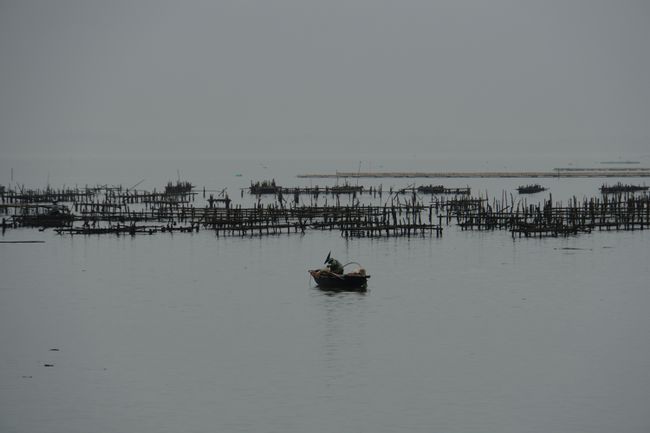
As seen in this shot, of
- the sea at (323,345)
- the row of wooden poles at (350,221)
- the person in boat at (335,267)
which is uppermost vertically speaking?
the row of wooden poles at (350,221)

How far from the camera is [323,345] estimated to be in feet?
113

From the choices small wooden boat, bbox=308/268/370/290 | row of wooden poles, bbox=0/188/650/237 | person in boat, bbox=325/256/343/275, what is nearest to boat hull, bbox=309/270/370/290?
small wooden boat, bbox=308/268/370/290

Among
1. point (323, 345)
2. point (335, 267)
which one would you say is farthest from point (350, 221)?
point (323, 345)

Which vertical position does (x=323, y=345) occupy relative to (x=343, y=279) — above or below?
below

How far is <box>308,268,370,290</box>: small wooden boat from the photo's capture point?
44.4m

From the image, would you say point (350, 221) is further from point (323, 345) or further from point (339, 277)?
point (323, 345)

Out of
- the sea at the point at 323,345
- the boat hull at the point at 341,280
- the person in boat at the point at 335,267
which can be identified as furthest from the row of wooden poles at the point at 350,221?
the person in boat at the point at 335,267

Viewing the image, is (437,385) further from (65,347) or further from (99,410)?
(65,347)

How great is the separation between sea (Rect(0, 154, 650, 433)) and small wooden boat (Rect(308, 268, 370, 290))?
484mm

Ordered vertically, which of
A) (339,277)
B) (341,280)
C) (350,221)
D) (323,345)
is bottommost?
(323,345)

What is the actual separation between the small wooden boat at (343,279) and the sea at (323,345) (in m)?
0.48

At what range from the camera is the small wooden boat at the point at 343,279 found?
4441 cm

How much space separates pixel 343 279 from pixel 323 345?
10.3 m

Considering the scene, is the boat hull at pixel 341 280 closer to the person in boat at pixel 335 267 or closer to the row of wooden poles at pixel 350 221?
the person in boat at pixel 335 267
